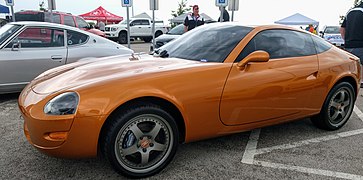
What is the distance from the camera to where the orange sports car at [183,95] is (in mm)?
2230

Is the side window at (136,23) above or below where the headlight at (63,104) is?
above

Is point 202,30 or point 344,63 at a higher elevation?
point 202,30

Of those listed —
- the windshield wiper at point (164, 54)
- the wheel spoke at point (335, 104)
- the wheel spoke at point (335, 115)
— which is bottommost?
the wheel spoke at point (335, 115)

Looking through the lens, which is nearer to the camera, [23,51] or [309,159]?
[309,159]

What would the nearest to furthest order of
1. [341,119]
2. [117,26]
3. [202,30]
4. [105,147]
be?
[105,147]
[202,30]
[341,119]
[117,26]

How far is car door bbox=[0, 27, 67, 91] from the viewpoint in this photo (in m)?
4.42

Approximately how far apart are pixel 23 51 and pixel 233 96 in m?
3.45

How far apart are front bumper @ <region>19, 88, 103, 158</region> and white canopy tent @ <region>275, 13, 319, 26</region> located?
22.1m

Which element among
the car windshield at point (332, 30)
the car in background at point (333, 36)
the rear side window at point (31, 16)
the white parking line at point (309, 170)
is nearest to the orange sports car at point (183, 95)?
the white parking line at point (309, 170)

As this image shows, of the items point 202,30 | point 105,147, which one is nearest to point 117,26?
point 202,30

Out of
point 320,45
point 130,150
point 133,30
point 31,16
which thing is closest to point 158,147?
point 130,150

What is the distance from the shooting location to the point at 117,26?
19.2m

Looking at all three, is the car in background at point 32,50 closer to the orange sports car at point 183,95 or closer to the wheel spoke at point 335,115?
the orange sports car at point 183,95

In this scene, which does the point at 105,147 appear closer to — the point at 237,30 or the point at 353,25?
the point at 237,30
